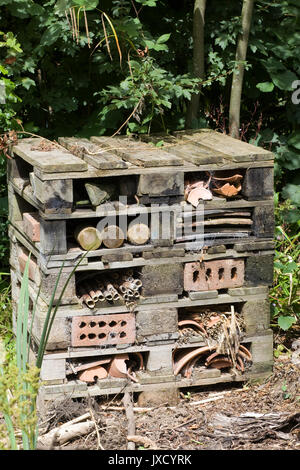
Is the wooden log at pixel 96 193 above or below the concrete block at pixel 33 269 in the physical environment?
above

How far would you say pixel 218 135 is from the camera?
5039 millimetres

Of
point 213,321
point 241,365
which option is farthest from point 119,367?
point 241,365

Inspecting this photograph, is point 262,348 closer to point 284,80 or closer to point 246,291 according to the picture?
point 246,291

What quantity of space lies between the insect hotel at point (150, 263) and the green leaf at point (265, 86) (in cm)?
134

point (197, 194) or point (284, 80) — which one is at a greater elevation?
point (284, 80)

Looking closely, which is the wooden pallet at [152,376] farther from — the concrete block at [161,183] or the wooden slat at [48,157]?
the wooden slat at [48,157]

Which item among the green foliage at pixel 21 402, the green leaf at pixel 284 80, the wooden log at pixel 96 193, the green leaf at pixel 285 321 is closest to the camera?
the green foliage at pixel 21 402

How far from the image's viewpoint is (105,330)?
168 inches

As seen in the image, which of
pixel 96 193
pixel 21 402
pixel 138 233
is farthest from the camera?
pixel 138 233

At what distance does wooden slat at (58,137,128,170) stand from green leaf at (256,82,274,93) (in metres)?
1.63

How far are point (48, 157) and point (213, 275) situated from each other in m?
1.17

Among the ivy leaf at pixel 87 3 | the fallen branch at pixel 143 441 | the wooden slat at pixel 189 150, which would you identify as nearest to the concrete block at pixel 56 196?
the wooden slat at pixel 189 150

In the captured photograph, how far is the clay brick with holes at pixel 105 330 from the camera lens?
4.23 meters

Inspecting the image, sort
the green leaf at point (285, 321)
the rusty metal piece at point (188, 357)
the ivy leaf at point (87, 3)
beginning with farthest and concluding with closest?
the ivy leaf at point (87, 3) → the green leaf at point (285, 321) → the rusty metal piece at point (188, 357)
